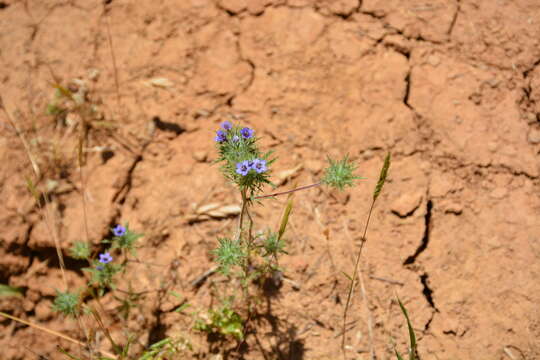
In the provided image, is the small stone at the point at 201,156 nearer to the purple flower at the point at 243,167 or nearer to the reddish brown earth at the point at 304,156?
the reddish brown earth at the point at 304,156

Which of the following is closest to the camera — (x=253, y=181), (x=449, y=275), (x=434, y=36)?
(x=253, y=181)

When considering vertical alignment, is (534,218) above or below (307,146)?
below

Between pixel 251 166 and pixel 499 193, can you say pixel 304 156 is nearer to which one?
pixel 251 166

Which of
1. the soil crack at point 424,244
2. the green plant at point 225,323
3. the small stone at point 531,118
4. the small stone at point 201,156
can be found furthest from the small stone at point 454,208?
the small stone at point 201,156

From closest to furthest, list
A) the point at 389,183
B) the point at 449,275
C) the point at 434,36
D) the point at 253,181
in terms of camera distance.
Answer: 1. the point at 253,181
2. the point at 449,275
3. the point at 389,183
4. the point at 434,36

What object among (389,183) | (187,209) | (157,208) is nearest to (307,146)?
(389,183)

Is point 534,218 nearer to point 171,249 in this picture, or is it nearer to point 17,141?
point 171,249

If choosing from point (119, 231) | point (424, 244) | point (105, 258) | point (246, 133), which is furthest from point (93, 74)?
point (424, 244)
